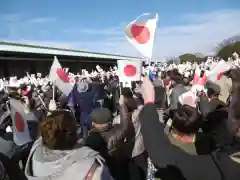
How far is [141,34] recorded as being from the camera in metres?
4.52

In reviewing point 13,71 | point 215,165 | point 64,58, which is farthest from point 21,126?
point 64,58

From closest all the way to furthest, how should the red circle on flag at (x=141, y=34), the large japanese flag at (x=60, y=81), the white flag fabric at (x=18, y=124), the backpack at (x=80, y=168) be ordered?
the backpack at (x=80, y=168), the red circle on flag at (x=141, y=34), the white flag fabric at (x=18, y=124), the large japanese flag at (x=60, y=81)

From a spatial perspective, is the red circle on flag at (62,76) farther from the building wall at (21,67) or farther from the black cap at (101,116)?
the building wall at (21,67)

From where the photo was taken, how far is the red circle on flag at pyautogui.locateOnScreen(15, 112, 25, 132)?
16.0ft

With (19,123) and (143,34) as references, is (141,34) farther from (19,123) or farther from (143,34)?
(19,123)

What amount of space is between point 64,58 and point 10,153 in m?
48.1

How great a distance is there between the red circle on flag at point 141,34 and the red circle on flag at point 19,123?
5.50 ft

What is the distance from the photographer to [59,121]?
9.50ft

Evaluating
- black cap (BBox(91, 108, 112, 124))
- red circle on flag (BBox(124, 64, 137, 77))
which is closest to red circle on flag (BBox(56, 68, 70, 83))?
red circle on flag (BBox(124, 64, 137, 77))

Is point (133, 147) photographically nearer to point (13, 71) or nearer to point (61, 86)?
point (61, 86)

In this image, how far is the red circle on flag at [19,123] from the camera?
4.89 metres

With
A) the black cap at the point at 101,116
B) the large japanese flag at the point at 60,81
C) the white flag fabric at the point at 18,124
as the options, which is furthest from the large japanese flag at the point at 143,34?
the large japanese flag at the point at 60,81

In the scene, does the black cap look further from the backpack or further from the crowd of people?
the backpack

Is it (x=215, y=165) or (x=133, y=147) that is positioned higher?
(x=215, y=165)
